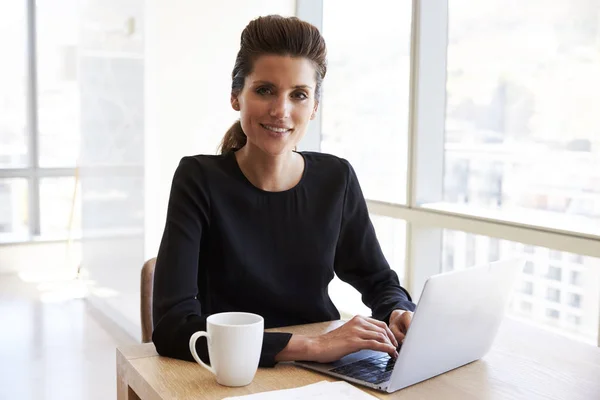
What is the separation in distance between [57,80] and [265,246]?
4.93m

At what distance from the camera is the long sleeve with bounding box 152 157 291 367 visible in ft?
3.81

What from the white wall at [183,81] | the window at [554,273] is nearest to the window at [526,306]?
the window at [554,273]

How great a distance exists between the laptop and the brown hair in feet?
2.09

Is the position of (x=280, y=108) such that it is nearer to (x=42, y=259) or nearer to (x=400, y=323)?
(x=400, y=323)

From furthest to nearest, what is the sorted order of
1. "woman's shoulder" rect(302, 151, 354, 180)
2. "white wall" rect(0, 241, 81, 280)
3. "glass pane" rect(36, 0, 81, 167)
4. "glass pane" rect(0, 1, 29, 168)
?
"glass pane" rect(36, 0, 81, 167)
"glass pane" rect(0, 1, 29, 168)
"white wall" rect(0, 241, 81, 280)
"woman's shoulder" rect(302, 151, 354, 180)

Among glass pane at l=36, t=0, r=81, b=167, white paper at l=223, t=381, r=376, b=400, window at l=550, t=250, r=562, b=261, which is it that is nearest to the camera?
white paper at l=223, t=381, r=376, b=400

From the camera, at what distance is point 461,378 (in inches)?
44.3

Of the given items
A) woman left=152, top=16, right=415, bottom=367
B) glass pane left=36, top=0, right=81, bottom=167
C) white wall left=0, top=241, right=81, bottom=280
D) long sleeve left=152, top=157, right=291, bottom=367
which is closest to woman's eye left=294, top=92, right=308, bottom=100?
woman left=152, top=16, right=415, bottom=367

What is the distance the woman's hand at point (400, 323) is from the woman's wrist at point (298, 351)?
0.70 ft

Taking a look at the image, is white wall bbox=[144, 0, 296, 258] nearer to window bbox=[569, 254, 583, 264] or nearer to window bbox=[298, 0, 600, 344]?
window bbox=[298, 0, 600, 344]

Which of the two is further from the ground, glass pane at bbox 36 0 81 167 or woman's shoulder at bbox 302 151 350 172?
glass pane at bbox 36 0 81 167

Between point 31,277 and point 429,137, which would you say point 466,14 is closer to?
point 429,137

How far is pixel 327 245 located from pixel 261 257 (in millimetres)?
160

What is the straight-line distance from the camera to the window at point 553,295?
9.09ft
